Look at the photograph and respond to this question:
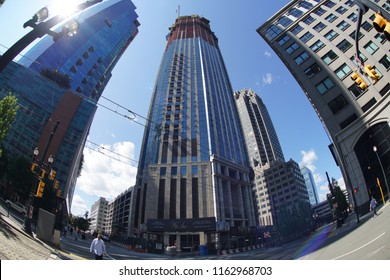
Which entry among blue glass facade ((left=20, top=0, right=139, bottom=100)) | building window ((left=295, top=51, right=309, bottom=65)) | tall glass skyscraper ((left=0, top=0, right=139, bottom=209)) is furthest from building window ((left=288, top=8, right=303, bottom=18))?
blue glass facade ((left=20, top=0, right=139, bottom=100))

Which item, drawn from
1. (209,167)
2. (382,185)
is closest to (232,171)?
(209,167)

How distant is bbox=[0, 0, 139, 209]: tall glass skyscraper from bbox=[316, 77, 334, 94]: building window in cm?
1686

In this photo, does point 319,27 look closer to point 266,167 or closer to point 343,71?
point 343,71

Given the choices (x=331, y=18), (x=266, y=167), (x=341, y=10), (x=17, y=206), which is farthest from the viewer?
(x=266, y=167)

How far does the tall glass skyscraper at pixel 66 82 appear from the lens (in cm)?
1216

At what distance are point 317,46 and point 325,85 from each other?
18.4ft

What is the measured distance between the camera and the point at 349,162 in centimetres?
1211

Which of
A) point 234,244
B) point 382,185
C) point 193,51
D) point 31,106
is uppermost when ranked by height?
point 193,51

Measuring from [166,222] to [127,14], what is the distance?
102494mm

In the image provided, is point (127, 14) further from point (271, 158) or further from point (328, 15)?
point (271, 158)

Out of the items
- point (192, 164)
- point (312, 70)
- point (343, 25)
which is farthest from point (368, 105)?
point (192, 164)

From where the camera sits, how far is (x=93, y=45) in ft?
226

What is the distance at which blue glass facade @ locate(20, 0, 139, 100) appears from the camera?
51.2m

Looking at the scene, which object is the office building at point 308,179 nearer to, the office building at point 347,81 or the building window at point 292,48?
the building window at point 292,48
